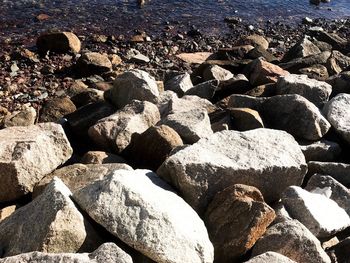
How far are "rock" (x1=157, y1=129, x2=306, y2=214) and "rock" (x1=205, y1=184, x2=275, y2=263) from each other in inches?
12.6

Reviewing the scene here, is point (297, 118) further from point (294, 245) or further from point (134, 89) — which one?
point (294, 245)

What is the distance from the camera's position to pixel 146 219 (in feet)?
14.1

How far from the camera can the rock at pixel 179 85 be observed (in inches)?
364

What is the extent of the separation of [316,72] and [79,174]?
5.94 metres

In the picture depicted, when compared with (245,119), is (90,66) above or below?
below

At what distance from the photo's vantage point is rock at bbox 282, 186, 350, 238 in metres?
5.17

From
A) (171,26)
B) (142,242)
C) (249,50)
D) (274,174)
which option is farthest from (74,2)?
(142,242)

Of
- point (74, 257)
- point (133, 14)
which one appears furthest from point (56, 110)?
point (133, 14)

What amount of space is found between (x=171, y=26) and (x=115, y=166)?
11.3 m

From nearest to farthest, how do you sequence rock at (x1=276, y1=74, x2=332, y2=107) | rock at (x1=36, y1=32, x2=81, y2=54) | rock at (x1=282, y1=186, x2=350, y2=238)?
rock at (x1=282, y1=186, x2=350, y2=238) → rock at (x1=276, y1=74, x2=332, y2=107) → rock at (x1=36, y1=32, x2=81, y2=54)

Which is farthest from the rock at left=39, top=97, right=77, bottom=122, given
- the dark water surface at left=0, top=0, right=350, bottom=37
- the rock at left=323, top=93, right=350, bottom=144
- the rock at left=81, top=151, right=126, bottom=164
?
the dark water surface at left=0, top=0, right=350, bottom=37

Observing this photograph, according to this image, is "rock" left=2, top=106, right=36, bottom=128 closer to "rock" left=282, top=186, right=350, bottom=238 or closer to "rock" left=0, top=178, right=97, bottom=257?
"rock" left=0, top=178, right=97, bottom=257

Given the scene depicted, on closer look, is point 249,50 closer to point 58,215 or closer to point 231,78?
point 231,78

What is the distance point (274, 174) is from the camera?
18.3 feet
